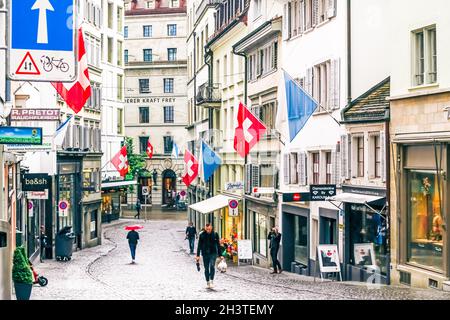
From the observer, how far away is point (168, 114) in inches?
3856

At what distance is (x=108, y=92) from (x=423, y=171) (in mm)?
46010

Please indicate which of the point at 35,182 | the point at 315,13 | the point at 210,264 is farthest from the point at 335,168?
the point at 35,182

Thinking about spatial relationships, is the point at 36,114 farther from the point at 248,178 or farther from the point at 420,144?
the point at 248,178

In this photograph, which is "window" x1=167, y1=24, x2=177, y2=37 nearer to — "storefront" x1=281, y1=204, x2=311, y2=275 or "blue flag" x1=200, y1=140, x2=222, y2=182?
"blue flag" x1=200, y1=140, x2=222, y2=182

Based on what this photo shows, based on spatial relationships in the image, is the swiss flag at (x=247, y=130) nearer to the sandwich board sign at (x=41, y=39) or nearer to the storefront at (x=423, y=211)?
the storefront at (x=423, y=211)

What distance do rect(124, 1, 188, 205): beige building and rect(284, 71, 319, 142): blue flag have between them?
224ft

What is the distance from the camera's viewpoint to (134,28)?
100500mm

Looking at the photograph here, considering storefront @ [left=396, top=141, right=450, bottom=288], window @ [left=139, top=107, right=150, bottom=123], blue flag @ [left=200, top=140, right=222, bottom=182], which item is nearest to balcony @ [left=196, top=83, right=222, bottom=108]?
blue flag @ [left=200, top=140, right=222, bottom=182]

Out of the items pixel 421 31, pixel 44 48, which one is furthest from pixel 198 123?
pixel 44 48

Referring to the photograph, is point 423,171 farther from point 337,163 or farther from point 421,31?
point 337,163

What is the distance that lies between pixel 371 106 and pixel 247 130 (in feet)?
23.0

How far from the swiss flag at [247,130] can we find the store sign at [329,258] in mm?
5779

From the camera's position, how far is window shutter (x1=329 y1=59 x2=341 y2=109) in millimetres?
30172

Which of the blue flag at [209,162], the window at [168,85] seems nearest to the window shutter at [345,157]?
the blue flag at [209,162]
